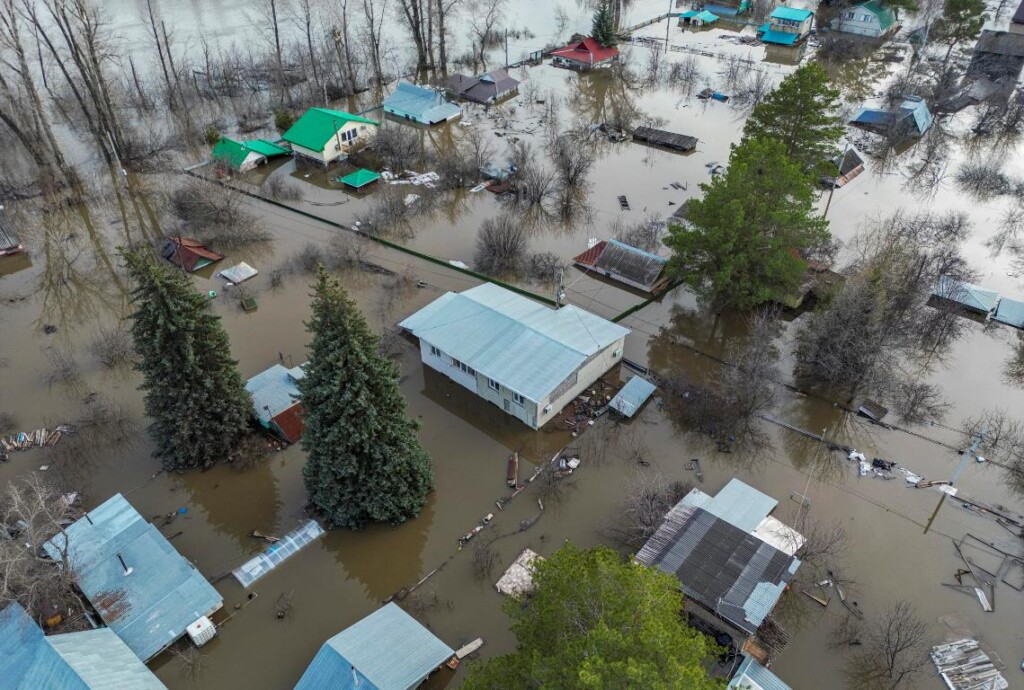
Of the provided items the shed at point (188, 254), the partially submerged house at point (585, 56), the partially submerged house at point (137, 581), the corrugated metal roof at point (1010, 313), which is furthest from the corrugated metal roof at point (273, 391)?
the partially submerged house at point (585, 56)

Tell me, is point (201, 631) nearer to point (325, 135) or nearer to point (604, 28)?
point (325, 135)

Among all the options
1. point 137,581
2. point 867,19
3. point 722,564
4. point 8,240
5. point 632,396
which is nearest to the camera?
point 722,564

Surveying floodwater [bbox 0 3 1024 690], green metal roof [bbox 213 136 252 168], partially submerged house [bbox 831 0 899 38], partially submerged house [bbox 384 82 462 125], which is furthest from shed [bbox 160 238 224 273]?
partially submerged house [bbox 831 0 899 38]

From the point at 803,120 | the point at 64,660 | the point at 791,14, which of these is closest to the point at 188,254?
the point at 64,660

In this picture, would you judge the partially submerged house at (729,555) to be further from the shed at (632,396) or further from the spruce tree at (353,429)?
the spruce tree at (353,429)

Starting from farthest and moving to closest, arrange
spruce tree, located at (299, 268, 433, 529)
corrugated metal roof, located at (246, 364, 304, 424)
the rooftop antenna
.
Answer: corrugated metal roof, located at (246, 364, 304, 424) < the rooftop antenna < spruce tree, located at (299, 268, 433, 529)

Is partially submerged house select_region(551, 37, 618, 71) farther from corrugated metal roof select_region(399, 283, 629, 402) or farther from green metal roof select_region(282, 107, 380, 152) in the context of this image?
corrugated metal roof select_region(399, 283, 629, 402)
